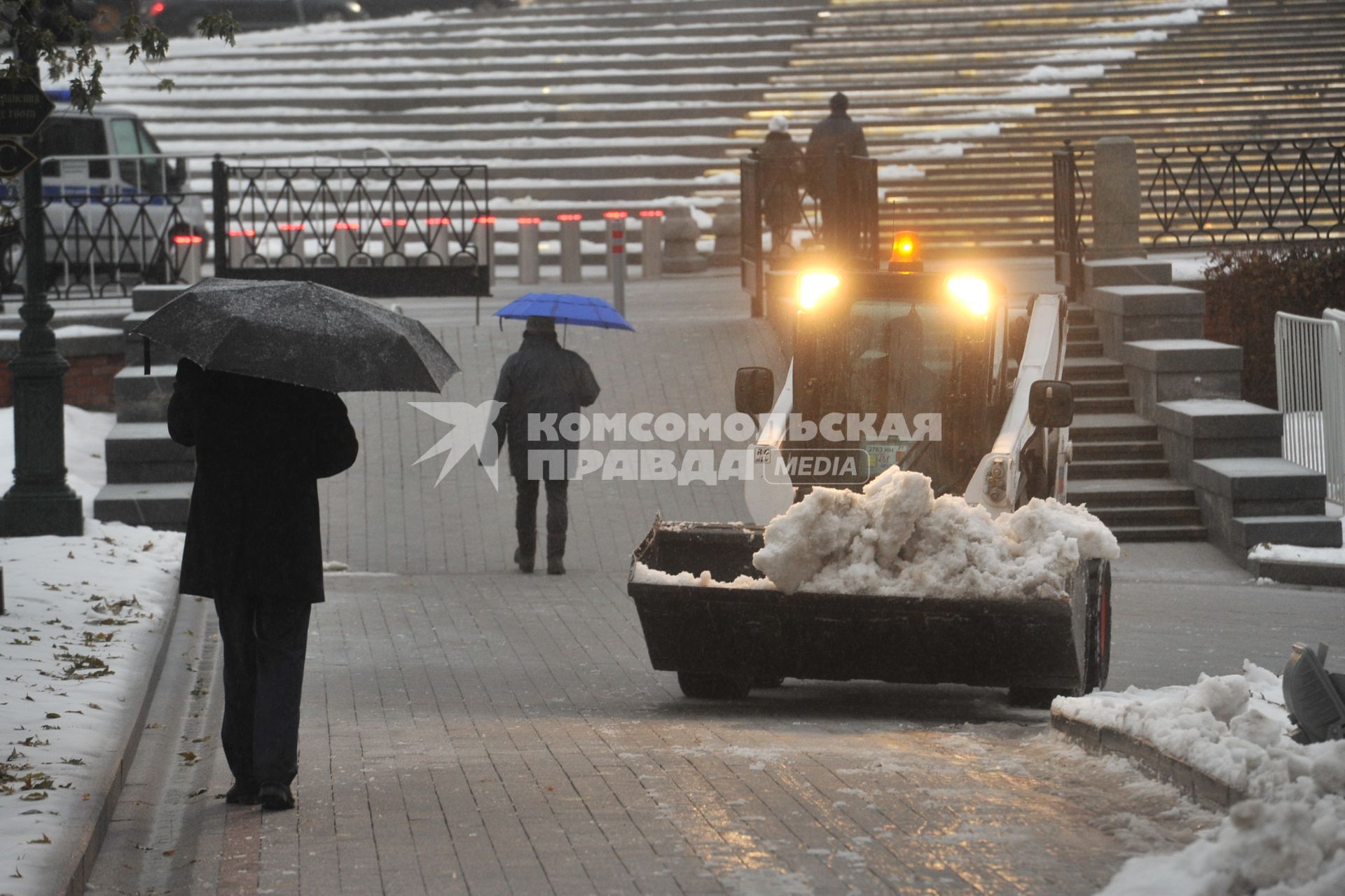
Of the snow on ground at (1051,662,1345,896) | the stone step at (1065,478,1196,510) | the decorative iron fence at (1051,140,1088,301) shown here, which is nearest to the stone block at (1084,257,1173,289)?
the decorative iron fence at (1051,140,1088,301)

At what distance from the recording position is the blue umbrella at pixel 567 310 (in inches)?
484

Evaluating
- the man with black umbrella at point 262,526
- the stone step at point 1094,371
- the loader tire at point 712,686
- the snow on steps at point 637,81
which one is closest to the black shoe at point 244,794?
the man with black umbrella at point 262,526

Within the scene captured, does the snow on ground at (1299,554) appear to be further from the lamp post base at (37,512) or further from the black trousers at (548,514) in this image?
the lamp post base at (37,512)

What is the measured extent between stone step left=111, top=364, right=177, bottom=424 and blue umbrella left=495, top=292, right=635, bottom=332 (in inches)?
145

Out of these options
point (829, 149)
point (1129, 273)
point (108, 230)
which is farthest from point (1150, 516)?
point (108, 230)

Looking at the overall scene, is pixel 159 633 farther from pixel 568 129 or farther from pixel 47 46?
pixel 568 129

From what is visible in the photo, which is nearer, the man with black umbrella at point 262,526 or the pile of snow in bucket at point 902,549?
the man with black umbrella at point 262,526

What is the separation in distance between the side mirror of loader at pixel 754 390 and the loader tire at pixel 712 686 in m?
1.76

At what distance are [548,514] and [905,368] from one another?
12.7 feet

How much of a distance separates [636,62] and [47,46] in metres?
26.1

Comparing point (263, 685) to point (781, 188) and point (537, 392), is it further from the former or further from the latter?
point (781, 188)

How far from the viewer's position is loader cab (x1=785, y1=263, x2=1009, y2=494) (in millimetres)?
Result: 9656

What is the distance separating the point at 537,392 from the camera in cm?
1257

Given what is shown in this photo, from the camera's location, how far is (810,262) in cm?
1861
